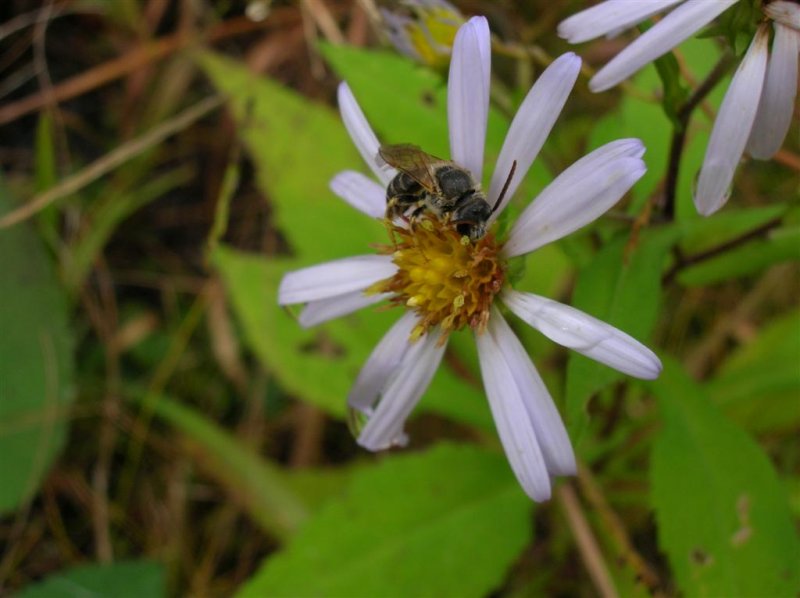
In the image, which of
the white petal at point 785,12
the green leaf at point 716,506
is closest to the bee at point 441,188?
the white petal at point 785,12

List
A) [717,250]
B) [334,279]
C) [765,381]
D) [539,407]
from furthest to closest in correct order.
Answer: [765,381]
[717,250]
[334,279]
[539,407]

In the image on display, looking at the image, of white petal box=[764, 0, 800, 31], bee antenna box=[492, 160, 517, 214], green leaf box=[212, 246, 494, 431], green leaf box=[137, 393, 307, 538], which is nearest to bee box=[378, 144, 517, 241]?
bee antenna box=[492, 160, 517, 214]

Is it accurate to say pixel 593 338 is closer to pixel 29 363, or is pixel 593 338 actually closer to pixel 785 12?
pixel 785 12

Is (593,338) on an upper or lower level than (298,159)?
upper

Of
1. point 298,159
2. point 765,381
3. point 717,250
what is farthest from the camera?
point 298,159

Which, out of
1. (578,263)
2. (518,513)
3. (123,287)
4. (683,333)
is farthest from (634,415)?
(123,287)

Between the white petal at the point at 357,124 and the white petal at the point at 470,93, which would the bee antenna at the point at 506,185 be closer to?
the white petal at the point at 470,93

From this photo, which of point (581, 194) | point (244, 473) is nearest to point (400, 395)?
point (581, 194)
